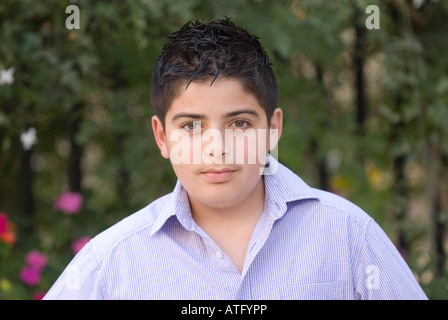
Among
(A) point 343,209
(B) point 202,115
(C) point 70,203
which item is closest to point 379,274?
(A) point 343,209

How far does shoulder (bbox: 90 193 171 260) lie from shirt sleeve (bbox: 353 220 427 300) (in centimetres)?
47

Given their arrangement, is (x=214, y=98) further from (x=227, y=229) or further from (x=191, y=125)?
(x=227, y=229)

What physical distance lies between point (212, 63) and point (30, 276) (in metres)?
1.56

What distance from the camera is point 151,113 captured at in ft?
8.64

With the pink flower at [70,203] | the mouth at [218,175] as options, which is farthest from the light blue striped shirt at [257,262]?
the pink flower at [70,203]

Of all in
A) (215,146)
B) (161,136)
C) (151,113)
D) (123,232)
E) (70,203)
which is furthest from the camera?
(70,203)

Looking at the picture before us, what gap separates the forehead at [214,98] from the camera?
1.38 metres

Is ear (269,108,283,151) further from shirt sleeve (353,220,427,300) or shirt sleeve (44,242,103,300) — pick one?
shirt sleeve (44,242,103,300)

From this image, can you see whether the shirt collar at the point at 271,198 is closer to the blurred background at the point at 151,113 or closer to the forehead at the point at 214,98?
the forehead at the point at 214,98

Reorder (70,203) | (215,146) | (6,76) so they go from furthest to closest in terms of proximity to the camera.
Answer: (70,203) → (6,76) → (215,146)

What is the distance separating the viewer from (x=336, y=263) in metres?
1.44

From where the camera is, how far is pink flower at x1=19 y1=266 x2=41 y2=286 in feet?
8.49

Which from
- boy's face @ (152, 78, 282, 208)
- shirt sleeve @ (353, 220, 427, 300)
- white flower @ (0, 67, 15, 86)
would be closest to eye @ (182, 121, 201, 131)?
boy's face @ (152, 78, 282, 208)

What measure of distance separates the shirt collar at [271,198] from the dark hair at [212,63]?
153mm
